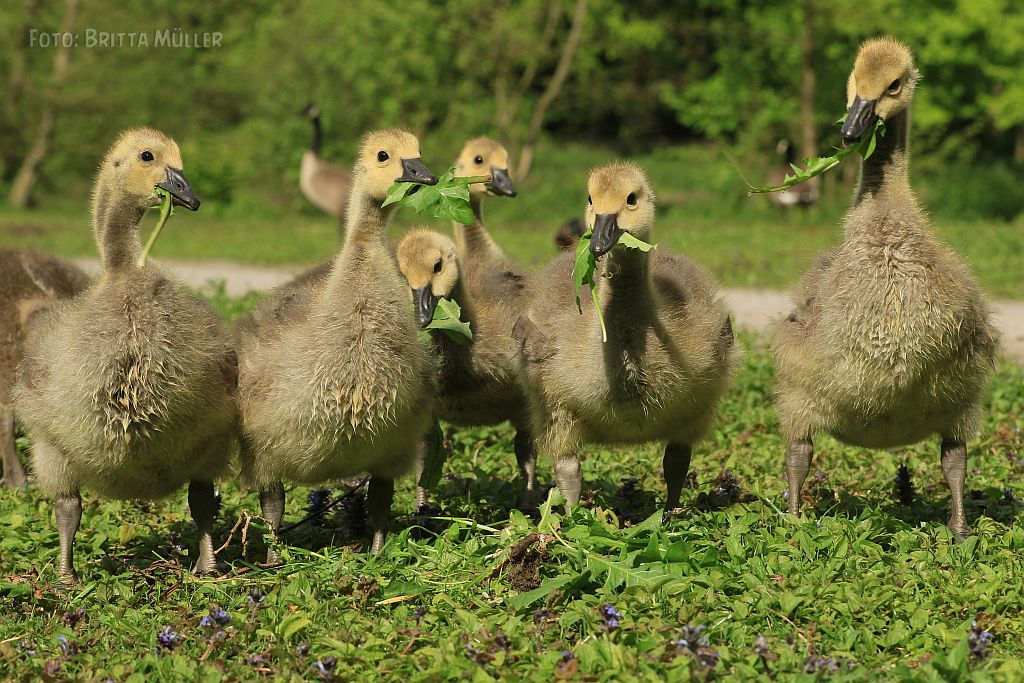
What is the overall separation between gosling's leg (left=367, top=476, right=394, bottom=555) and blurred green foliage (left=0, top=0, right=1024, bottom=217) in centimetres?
2255

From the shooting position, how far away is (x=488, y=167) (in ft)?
31.2

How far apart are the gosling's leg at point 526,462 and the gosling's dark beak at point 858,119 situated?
2566mm

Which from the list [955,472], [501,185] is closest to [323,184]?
[501,185]

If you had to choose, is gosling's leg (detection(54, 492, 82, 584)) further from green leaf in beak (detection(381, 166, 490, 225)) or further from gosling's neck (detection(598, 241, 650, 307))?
gosling's neck (detection(598, 241, 650, 307))

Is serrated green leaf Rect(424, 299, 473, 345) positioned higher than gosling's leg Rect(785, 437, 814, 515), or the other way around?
serrated green leaf Rect(424, 299, 473, 345)

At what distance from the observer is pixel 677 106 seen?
37.2m

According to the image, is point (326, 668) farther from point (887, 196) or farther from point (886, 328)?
point (887, 196)

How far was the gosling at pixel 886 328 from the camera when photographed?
5.78 metres

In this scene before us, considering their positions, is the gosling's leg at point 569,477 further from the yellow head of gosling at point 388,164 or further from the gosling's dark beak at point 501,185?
the gosling's dark beak at point 501,185

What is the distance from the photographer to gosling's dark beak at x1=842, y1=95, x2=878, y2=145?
597cm

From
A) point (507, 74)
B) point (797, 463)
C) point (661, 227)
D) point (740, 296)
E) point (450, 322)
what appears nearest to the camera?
point (797, 463)

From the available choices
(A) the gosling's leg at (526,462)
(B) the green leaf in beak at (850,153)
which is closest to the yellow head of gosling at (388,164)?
(B) the green leaf in beak at (850,153)

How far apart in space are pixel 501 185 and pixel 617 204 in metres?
3.39

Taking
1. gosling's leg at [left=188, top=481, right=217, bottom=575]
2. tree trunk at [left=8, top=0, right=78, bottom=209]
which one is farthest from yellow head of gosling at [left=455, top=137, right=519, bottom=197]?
tree trunk at [left=8, top=0, right=78, bottom=209]
